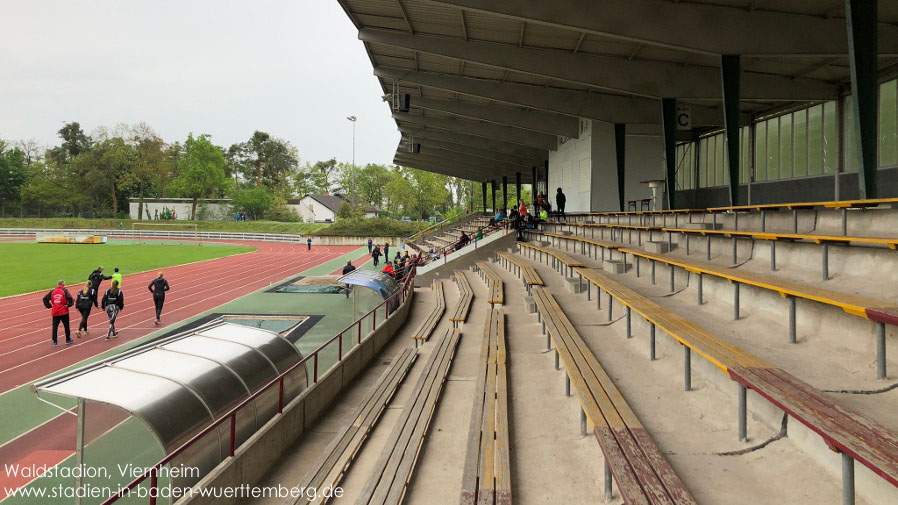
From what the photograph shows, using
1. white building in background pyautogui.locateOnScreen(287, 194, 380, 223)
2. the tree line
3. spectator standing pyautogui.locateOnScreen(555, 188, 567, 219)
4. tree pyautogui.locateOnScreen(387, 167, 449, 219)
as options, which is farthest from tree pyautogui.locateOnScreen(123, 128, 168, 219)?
spectator standing pyautogui.locateOnScreen(555, 188, 567, 219)

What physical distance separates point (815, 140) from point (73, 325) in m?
28.6

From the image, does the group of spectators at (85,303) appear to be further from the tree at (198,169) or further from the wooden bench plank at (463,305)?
the tree at (198,169)

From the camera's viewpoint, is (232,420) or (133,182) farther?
(133,182)

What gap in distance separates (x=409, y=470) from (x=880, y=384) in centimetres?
376

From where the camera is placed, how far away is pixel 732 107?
13938 mm

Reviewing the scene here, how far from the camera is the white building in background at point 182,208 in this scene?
90250mm

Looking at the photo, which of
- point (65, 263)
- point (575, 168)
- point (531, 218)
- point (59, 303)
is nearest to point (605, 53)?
point (531, 218)

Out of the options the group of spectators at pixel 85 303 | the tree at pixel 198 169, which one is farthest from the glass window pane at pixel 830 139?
the tree at pixel 198 169

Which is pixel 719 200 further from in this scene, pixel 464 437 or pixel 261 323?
pixel 464 437

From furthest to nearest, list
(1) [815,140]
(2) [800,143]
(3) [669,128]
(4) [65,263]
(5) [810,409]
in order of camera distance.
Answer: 1. (4) [65,263]
2. (2) [800,143]
3. (1) [815,140]
4. (3) [669,128]
5. (5) [810,409]

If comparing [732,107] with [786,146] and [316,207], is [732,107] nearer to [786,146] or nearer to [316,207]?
[786,146]

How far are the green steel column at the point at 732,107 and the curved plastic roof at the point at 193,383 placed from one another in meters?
12.9

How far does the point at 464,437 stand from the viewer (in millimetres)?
5543

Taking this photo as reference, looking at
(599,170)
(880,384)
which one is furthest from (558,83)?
(880,384)
